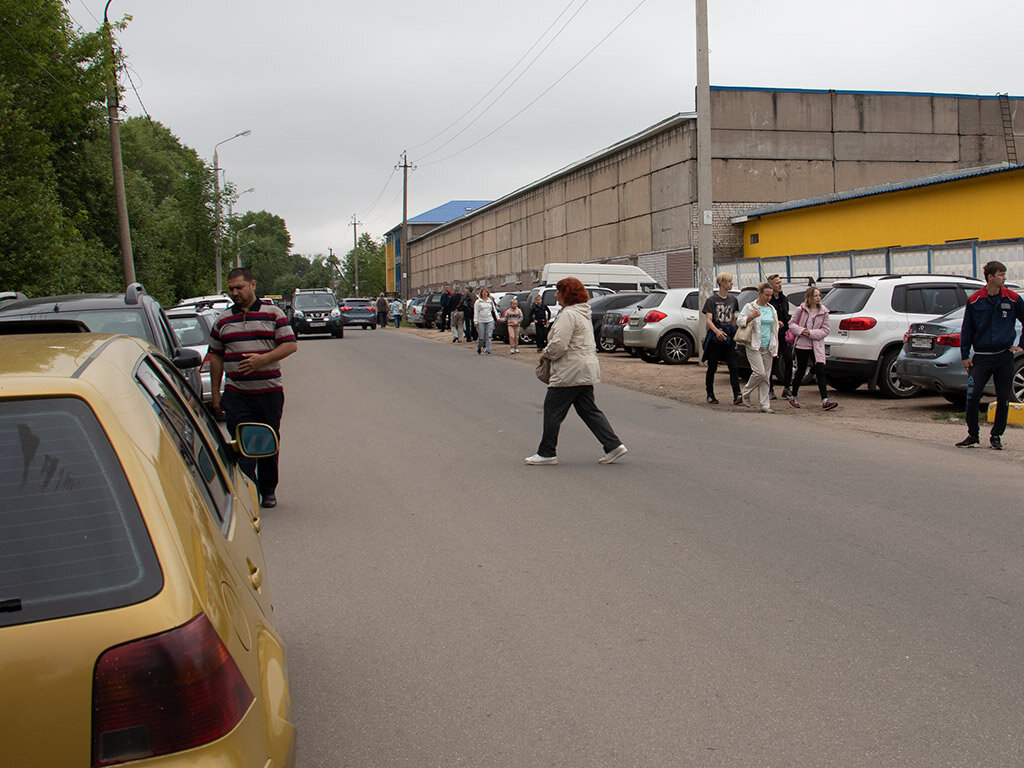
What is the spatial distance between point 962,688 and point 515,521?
11.9 ft

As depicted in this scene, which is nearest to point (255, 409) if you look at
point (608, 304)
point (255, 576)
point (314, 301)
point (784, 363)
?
point (255, 576)

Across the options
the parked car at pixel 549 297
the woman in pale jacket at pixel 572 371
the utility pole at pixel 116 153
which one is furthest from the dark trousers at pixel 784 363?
the utility pole at pixel 116 153

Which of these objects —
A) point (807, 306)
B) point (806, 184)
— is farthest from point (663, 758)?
point (806, 184)

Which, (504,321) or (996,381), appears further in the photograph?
(504,321)

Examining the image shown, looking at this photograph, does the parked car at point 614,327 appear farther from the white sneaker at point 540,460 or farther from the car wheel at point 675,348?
the white sneaker at point 540,460

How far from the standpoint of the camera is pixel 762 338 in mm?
13305

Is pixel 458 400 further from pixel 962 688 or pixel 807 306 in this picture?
pixel 962 688

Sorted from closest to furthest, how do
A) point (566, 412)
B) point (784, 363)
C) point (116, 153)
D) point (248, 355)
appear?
1. point (248, 355)
2. point (566, 412)
3. point (784, 363)
4. point (116, 153)

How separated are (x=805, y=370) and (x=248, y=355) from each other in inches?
361

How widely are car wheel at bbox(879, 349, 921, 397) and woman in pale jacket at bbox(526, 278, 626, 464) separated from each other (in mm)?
6672

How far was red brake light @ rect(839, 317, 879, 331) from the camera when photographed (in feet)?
47.0

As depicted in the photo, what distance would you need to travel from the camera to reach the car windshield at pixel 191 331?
14.1m

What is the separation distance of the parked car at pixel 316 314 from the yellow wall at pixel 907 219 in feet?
55.6

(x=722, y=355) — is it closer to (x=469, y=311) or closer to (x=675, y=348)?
(x=675, y=348)
